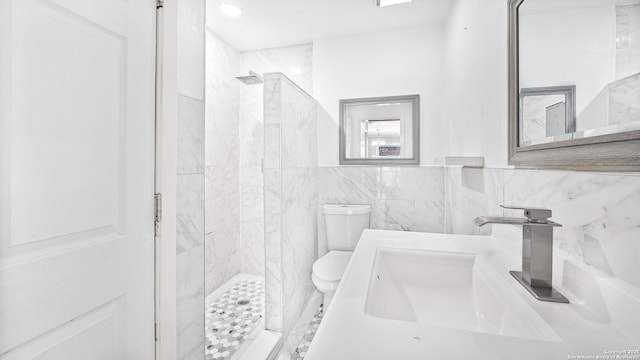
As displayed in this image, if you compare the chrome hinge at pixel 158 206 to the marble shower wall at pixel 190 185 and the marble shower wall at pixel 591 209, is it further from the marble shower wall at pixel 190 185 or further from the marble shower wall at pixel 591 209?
the marble shower wall at pixel 591 209

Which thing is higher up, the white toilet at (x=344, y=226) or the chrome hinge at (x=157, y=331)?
the white toilet at (x=344, y=226)

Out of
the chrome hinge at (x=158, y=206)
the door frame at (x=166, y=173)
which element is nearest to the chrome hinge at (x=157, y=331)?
the door frame at (x=166, y=173)

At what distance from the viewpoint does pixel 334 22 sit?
2.32m

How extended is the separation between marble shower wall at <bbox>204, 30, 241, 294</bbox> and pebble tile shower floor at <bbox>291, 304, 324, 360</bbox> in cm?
102

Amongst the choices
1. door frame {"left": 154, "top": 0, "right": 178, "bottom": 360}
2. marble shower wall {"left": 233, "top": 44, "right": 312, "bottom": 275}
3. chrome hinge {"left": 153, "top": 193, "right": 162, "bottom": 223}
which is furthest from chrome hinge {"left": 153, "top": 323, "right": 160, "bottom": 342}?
marble shower wall {"left": 233, "top": 44, "right": 312, "bottom": 275}

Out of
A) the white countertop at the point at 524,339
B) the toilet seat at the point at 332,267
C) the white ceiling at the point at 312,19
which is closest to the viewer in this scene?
the white countertop at the point at 524,339

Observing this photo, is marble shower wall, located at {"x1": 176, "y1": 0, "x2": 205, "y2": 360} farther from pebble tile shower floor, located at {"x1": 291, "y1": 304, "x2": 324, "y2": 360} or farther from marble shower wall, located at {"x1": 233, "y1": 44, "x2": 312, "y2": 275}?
marble shower wall, located at {"x1": 233, "y1": 44, "x2": 312, "y2": 275}

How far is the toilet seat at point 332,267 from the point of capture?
1.91m

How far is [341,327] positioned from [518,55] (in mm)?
1022

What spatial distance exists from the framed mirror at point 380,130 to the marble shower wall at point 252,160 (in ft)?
2.98

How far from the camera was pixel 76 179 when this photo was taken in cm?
80

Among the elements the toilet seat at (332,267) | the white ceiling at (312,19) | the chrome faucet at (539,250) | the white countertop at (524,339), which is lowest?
the toilet seat at (332,267)

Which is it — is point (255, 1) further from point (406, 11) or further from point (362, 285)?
point (362, 285)

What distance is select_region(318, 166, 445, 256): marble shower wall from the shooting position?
2363 mm
